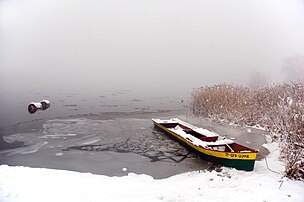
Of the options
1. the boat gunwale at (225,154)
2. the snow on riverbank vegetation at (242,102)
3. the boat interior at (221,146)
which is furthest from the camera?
the snow on riverbank vegetation at (242,102)

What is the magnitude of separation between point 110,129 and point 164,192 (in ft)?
35.4

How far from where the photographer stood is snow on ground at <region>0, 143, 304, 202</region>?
646cm

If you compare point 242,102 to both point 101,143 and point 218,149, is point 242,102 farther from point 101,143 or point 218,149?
point 101,143

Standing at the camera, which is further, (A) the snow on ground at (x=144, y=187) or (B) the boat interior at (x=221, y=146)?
(B) the boat interior at (x=221, y=146)

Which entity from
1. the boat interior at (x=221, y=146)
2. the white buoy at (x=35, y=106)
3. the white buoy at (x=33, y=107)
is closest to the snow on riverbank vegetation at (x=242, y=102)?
the boat interior at (x=221, y=146)

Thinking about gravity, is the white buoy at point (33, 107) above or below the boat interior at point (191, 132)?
above

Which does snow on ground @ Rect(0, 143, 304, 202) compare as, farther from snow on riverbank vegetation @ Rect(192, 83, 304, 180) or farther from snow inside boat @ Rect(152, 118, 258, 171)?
snow on riverbank vegetation @ Rect(192, 83, 304, 180)

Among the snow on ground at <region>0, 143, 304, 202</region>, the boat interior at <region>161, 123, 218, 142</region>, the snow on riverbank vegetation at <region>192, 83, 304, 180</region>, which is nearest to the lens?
the snow on ground at <region>0, 143, 304, 202</region>

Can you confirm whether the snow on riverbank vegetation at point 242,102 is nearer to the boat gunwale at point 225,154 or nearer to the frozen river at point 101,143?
the frozen river at point 101,143

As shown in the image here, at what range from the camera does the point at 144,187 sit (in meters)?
7.76

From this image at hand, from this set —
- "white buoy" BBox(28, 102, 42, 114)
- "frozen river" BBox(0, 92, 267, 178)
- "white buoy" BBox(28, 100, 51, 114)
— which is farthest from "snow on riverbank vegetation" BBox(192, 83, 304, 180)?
"white buoy" BBox(28, 102, 42, 114)

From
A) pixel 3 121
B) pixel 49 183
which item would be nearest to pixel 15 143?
pixel 3 121

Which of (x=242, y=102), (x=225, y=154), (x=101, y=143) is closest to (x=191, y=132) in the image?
(x=101, y=143)

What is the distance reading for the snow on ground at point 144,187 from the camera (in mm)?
6465
